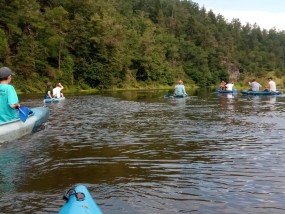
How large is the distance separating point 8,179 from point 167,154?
3.48 metres

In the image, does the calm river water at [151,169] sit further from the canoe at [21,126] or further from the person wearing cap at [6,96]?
the person wearing cap at [6,96]

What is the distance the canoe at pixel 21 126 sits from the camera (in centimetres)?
994

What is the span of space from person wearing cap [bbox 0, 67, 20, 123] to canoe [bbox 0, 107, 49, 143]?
0.91 ft

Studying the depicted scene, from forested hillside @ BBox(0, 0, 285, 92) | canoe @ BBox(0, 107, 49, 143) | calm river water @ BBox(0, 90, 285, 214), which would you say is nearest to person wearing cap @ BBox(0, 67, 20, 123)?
canoe @ BBox(0, 107, 49, 143)

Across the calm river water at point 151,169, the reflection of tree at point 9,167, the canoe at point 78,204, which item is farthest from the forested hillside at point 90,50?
the canoe at point 78,204

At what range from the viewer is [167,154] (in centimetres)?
882

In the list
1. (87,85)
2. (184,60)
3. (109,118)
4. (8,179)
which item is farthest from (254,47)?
(8,179)

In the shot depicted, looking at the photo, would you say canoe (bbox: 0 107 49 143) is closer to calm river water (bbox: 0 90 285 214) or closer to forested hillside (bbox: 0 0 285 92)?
calm river water (bbox: 0 90 285 214)

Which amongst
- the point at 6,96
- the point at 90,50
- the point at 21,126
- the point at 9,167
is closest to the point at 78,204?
the point at 9,167

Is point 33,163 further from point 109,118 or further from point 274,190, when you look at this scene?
point 109,118

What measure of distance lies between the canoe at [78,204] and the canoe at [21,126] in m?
5.77

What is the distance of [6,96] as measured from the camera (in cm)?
1012

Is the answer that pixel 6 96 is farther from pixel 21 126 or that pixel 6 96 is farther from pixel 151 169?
pixel 151 169

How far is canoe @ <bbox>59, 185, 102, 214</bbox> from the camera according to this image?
4.05 m
